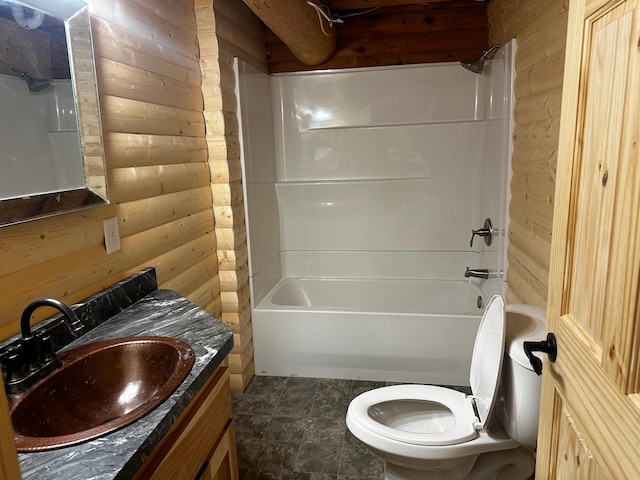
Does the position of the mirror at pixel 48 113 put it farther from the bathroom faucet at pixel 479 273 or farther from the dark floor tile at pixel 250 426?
the bathroom faucet at pixel 479 273

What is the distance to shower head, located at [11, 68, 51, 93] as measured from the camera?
1.27 m

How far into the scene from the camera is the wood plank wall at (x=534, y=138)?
71.9 inches

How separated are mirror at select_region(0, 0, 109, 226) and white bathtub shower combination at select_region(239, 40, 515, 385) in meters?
1.29

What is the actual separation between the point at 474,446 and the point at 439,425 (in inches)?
10.5

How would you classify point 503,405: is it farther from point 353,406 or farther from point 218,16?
point 218,16

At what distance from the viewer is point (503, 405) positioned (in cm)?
157

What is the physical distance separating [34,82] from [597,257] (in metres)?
1.52

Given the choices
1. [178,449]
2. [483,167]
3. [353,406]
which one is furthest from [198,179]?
[483,167]

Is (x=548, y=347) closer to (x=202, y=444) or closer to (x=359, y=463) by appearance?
(x=202, y=444)

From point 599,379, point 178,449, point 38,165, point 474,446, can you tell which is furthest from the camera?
point 474,446

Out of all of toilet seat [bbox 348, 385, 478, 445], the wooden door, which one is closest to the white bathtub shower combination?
toilet seat [bbox 348, 385, 478, 445]

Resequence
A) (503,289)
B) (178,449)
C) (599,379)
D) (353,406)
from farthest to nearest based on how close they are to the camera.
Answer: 1. (503,289)
2. (353,406)
3. (178,449)
4. (599,379)

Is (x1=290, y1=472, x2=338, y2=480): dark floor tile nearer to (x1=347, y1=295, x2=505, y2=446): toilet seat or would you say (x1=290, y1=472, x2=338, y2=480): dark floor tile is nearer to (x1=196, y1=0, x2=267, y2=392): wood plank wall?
(x1=347, y1=295, x2=505, y2=446): toilet seat

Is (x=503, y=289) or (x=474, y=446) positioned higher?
(x=503, y=289)
